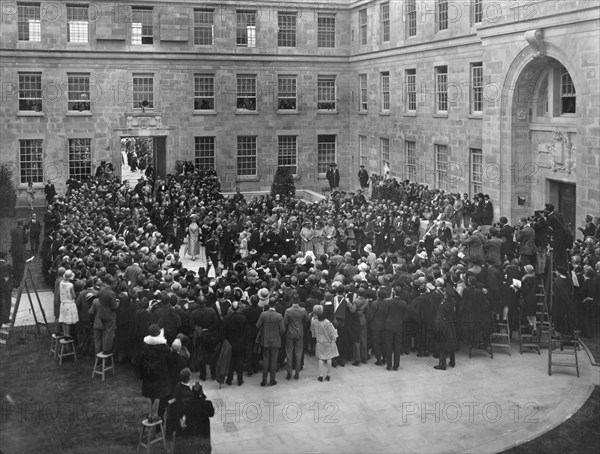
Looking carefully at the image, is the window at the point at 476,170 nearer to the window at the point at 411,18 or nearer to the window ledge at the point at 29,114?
A: the window at the point at 411,18

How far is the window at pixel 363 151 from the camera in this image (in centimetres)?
4422

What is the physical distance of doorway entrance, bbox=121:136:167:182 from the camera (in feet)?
143

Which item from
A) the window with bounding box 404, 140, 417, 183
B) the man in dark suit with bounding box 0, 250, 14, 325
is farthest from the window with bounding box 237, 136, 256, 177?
the man in dark suit with bounding box 0, 250, 14, 325

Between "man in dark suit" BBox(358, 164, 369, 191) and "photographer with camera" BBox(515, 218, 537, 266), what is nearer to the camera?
"photographer with camera" BBox(515, 218, 537, 266)

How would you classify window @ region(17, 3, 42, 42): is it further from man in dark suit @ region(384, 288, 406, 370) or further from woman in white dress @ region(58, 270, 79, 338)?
man in dark suit @ region(384, 288, 406, 370)

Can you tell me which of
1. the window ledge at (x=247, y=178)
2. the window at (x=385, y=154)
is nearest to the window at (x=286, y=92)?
the window ledge at (x=247, y=178)

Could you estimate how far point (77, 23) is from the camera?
40.8 metres

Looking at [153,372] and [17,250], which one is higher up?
[17,250]

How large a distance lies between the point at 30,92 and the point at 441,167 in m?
22.7

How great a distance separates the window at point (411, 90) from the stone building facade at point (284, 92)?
0.40ft

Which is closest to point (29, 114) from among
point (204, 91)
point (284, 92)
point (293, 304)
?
point (204, 91)

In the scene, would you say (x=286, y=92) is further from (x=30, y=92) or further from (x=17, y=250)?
(x=17, y=250)

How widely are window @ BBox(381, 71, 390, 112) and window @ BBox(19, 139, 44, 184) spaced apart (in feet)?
63.7

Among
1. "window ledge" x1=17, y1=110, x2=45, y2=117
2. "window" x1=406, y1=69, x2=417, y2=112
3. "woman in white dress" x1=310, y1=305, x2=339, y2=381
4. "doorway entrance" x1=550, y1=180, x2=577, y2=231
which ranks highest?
"window" x1=406, y1=69, x2=417, y2=112
